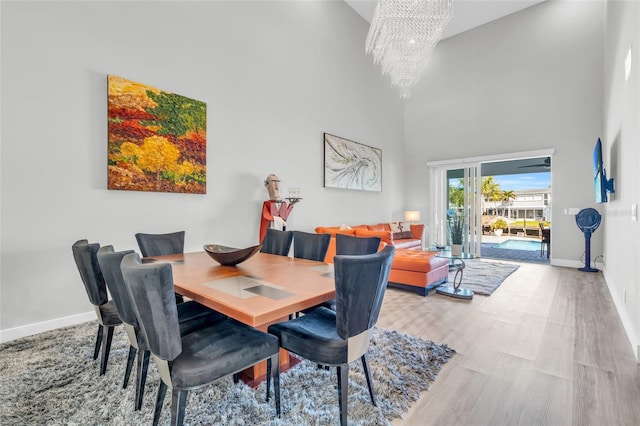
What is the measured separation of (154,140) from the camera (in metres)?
3.23

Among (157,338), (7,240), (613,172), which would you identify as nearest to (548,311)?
(613,172)

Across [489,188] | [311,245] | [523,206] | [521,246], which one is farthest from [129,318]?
[523,206]

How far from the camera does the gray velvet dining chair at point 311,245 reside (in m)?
2.52

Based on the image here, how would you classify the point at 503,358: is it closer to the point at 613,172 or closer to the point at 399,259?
the point at 399,259

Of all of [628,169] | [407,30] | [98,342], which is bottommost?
[98,342]

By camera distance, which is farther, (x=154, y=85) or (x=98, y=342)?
(x=154, y=85)

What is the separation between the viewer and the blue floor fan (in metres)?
5.20

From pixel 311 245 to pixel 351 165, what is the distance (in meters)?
3.90

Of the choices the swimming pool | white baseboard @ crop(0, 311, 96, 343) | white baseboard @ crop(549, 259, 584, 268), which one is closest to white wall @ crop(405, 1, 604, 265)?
white baseboard @ crop(549, 259, 584, 268)

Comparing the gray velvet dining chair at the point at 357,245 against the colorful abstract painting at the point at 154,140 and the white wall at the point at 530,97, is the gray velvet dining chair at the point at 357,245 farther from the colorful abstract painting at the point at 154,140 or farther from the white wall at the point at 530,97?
the white wall at the point at 530,97

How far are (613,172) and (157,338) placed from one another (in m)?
5.21

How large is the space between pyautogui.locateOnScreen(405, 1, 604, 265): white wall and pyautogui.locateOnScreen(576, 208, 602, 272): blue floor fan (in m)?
0.32

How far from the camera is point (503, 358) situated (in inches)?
86.6

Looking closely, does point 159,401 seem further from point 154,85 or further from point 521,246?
point 521,246
